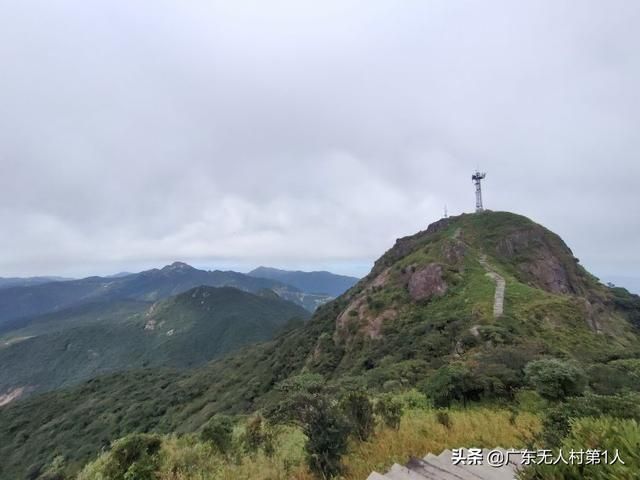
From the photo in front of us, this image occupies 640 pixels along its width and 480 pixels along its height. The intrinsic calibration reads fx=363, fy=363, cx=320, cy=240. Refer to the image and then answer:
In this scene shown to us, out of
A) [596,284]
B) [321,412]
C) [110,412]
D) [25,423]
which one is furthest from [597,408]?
[25,423]

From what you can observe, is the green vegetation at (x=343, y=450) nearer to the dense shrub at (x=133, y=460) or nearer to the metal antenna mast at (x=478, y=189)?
the dense shrub at (x=133, y=460)

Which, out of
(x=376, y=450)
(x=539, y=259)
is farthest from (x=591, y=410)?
(x=539, y=259)

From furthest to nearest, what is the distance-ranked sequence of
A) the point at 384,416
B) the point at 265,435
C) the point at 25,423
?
the point at 25,423
the point at 265,435
the point at 384,416

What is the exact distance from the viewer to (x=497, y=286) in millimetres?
43969

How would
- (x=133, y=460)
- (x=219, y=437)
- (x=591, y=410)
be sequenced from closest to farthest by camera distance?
(x=591, y=410), (x=133, y=460), (x=219, y=437)

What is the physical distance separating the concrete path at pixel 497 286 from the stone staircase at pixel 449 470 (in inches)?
1241

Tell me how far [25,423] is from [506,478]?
143 m

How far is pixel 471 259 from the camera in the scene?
55625mm

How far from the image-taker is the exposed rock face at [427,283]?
48.2 meters

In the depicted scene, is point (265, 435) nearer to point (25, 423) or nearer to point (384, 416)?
point (384, 416)

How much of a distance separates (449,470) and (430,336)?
30.6 metres

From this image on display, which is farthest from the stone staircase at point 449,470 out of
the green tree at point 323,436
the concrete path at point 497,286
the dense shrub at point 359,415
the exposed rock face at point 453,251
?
the exposed rock face at point 453,251

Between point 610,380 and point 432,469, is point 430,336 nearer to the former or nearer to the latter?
point 610,380

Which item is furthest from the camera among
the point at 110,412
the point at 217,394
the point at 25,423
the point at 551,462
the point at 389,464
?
the point at 25,423
